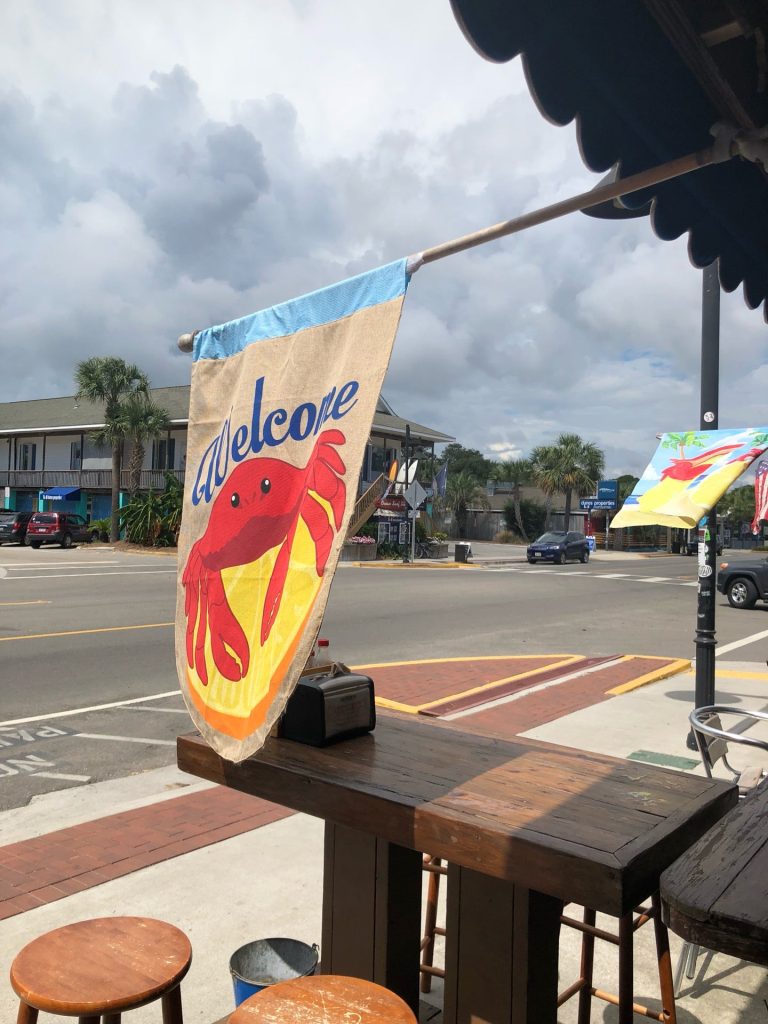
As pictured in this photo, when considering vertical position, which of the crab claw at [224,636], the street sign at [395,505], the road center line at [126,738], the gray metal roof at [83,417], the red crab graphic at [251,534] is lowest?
the road center line at [126,738]

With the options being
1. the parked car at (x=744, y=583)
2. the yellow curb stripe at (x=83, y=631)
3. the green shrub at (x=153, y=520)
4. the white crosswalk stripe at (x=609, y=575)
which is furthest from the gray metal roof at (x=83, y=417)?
the yellow curb stripe at (x=83, y=631)

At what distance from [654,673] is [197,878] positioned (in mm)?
6904

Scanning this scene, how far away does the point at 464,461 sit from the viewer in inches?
4090

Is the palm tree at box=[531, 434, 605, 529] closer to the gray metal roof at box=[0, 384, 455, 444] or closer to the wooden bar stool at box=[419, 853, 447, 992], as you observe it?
the gray metal roof at box=[0, 384, 455, 444]

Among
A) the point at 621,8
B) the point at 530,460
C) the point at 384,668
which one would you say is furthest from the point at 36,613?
the point at 530,460

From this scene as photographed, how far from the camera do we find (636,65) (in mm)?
2812

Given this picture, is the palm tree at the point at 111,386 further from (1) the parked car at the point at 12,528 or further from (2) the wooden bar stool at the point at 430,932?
(2) the wooden bar stool at the point at 430,932

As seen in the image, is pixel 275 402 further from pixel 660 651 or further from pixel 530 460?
pixel 530 460

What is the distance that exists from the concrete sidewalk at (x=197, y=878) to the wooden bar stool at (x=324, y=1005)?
3.86ft

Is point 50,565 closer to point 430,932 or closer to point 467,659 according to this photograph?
point 467,659

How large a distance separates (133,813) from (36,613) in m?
9.84

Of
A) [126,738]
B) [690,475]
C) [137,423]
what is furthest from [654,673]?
[137,423]

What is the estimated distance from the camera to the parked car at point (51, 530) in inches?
1458

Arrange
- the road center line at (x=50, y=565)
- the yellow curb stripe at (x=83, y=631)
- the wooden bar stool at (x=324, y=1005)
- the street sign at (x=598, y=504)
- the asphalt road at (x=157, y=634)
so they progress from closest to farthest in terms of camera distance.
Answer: the wooden bar stool at (x=324, y=1005) → the asphalt road at (x=157, y=634) → the yellow curb stripe at (x=83, y=631) → the road center line at (x=50, y=565) → the street sign at (x=598, y=504)
